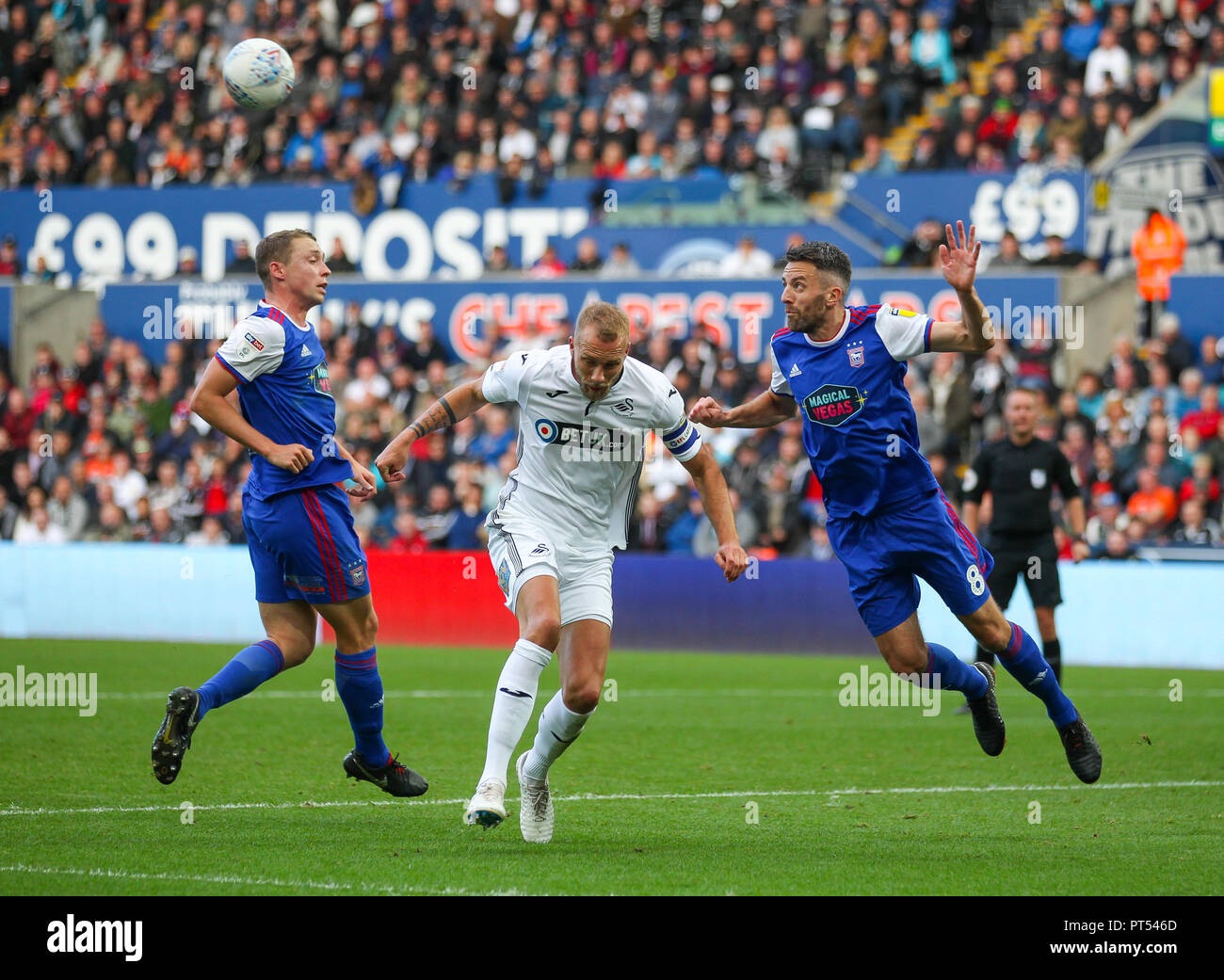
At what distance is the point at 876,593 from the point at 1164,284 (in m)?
13.2

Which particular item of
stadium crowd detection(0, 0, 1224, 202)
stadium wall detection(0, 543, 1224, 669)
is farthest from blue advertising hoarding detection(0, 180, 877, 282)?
stadium wall detection(0, 543, 1224, 669)

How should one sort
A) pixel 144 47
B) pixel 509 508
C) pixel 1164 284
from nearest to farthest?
Answer: pixel 509 508 < pixel 1164 284 < pixel 144 47

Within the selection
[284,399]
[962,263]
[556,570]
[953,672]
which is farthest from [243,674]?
[962,263]

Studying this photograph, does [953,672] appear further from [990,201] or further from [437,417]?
[990,201]

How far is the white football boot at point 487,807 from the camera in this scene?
6523 millimetres

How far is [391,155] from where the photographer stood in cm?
2522

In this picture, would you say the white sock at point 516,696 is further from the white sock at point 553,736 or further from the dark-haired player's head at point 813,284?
the dark-haired player's head at point 813,284

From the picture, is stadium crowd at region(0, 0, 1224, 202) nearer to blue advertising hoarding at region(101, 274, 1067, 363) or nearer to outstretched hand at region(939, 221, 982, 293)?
blue advertising hoarding at region(101, 274, 1067, 363)

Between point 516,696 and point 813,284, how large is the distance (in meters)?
2.41

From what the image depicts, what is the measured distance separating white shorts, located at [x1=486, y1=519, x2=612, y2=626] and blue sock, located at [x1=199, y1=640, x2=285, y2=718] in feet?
4.04

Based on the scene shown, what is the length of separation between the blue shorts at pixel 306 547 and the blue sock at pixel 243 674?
A: 269 millimetres

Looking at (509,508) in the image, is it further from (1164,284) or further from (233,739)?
(1164,284)

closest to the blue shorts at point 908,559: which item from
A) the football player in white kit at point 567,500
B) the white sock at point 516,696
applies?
the football player in white kit at point 567,500

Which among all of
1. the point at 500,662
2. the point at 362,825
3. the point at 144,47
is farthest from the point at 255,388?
the point at 144,47
